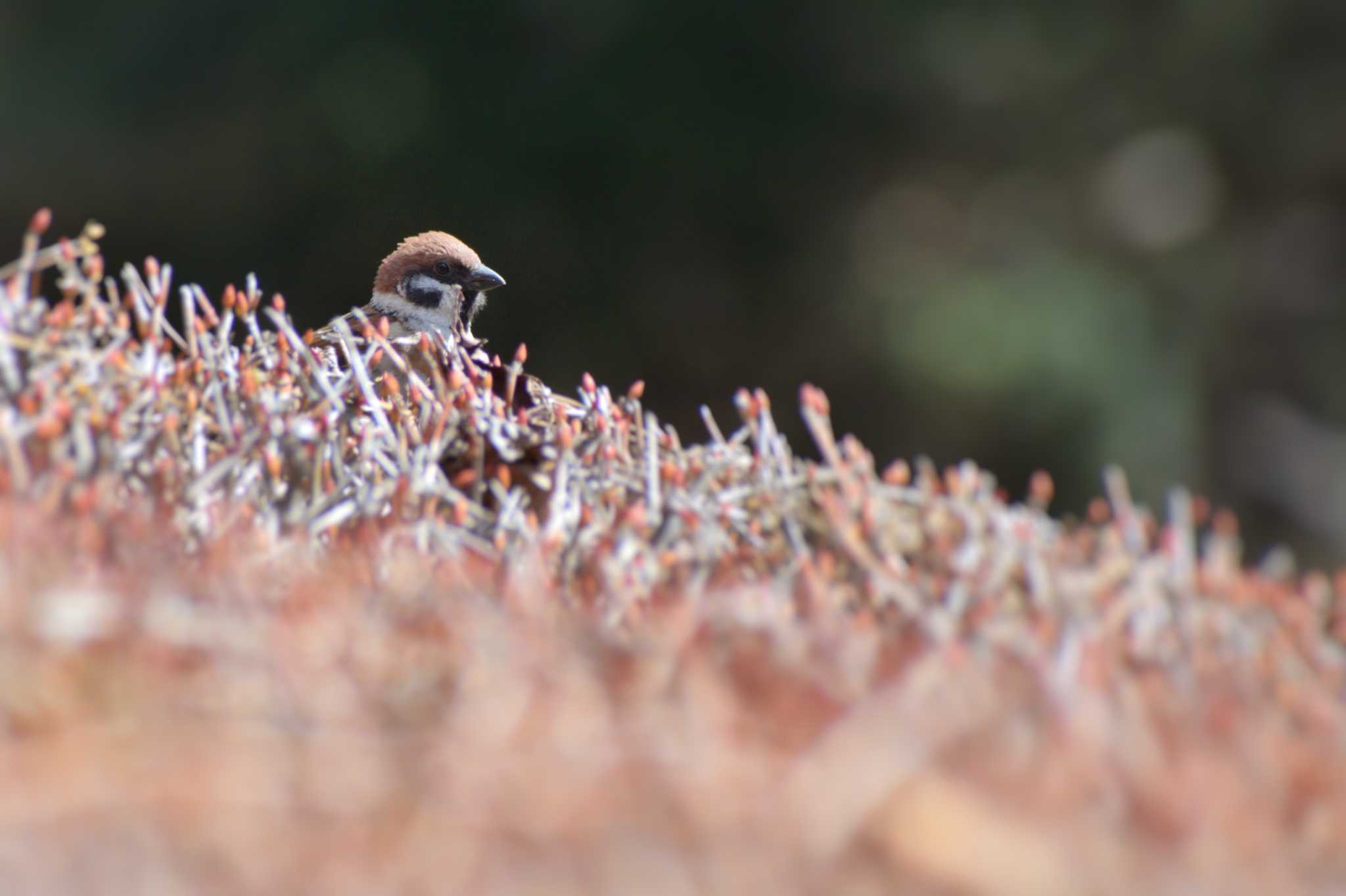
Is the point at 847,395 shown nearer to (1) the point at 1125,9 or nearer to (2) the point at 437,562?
(1) the point at 1125,9

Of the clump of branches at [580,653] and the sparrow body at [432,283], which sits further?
the sparrow body at [432,283]

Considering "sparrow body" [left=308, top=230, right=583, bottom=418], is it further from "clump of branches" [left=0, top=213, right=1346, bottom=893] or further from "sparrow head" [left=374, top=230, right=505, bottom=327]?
"clump of branches" [left=0, top=213, right=1346, bottom=893]

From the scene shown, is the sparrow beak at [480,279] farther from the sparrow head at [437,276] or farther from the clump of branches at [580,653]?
the clump of branches at [580,653]

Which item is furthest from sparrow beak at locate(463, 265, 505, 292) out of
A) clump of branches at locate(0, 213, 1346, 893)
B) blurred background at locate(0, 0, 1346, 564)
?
blurred background at locate(0, 0, 1346, 564)

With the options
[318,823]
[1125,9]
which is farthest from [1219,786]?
[1125,9]

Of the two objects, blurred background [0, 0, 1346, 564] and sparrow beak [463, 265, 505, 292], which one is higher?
blurred background [0, 0, 1346, 564]

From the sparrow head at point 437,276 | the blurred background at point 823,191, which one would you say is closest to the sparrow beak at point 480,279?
the sparrow head at point 437,276

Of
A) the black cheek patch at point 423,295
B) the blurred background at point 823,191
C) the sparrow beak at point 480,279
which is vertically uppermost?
the blurred background at point 823,191
